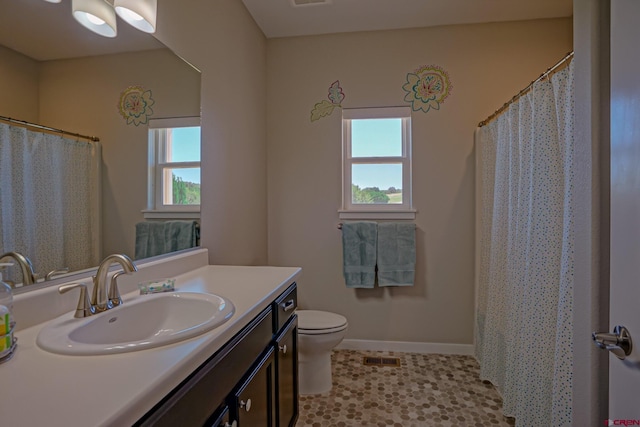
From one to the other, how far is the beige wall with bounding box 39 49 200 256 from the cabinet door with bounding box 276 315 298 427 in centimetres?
73

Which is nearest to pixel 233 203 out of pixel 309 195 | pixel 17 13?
pixel 309 195

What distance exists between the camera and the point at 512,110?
5.72 ft

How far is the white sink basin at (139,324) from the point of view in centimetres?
68

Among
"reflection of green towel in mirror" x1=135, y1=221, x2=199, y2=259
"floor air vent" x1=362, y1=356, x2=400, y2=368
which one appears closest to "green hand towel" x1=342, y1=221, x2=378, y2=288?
"floor air vent" x1=362, y1=356, x2=400, y2=368

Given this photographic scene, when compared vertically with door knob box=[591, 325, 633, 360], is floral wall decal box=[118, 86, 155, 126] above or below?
above

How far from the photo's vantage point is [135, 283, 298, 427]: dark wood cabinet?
0.67 meters

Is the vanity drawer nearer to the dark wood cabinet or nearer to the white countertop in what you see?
the dark wood cabinet

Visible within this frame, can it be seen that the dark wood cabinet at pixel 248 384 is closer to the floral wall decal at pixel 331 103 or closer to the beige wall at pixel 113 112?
the beige wall at pixel 113 112

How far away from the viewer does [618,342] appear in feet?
2.11

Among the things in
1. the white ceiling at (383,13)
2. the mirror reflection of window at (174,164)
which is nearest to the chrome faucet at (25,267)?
the mirror reflection of window at (174,164)

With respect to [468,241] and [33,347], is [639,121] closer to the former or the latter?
[33,347]

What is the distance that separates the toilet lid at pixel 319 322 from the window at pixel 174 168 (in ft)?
3.06

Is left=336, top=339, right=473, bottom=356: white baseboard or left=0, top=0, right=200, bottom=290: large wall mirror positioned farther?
left=336, top=339, right=473, bottom=356: white baseboard

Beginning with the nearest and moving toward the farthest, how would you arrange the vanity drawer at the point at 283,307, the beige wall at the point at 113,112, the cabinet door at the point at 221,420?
the cabinet door at the point at 221,420 → the beige wall at the point at 113,112 → the vanity drawer at the point at 283,307
